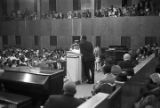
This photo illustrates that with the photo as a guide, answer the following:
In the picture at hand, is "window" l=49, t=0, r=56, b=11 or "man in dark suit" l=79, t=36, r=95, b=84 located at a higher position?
"window" l=49, t=0, r=56, b=11

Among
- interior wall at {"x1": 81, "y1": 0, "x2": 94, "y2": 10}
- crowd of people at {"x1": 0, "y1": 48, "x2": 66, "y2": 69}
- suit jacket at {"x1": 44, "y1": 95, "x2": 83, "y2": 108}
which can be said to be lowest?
crowd of people at {"x1": 0, "y1": 48, "x2": 66, "y2": 69}

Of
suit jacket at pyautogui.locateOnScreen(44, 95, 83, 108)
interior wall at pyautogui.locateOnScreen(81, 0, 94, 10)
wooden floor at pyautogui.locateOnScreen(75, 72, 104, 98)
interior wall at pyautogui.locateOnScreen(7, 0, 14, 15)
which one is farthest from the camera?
interior wall at pyautogui.locateOnScreen(7, 0, 14, 15)

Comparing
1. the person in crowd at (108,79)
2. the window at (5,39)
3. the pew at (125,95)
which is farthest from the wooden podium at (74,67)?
the window at (5,39)

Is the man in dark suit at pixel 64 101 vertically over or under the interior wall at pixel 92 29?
under

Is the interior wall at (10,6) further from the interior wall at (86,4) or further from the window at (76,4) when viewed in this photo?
the interior wall at (86,4)

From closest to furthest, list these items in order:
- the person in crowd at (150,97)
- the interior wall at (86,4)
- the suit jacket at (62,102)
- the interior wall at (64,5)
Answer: the suit jacket at (62,102)
the person in crowd at (150,97)
the interior wall at (86,4)
the interior wall at (64,5)

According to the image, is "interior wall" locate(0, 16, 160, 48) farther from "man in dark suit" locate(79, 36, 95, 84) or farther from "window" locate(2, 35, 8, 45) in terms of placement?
"man in dark suit" locate(79, 36, 95, 84)

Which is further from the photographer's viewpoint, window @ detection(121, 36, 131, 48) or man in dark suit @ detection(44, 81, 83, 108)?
window @ detection(121, 36, 131, 48)

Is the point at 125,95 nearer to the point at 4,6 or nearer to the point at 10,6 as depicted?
the point at 10,6

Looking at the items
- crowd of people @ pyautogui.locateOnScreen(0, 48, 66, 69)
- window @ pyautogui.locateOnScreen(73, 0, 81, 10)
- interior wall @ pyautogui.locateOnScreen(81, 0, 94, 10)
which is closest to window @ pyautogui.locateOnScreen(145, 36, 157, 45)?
interior wall @ pyautogui.locateOnScreen(81, 0, 94, 10)

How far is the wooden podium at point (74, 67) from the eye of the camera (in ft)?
28.4

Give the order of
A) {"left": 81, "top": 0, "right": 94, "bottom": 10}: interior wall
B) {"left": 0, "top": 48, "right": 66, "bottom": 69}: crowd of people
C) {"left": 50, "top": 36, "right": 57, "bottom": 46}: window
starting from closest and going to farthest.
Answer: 1. {"left": 0, "top": 48, "right": 66, "bottom": 69}: crowd of people
2. {"left": 81, "top": 0, "right": 94, "bottom": 10}: interior wall
3. {"left": 50, "top": 36, "right": 57, "bottom": 46}: window

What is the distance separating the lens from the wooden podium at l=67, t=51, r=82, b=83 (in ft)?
28.4

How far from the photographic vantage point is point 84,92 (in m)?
7.61
